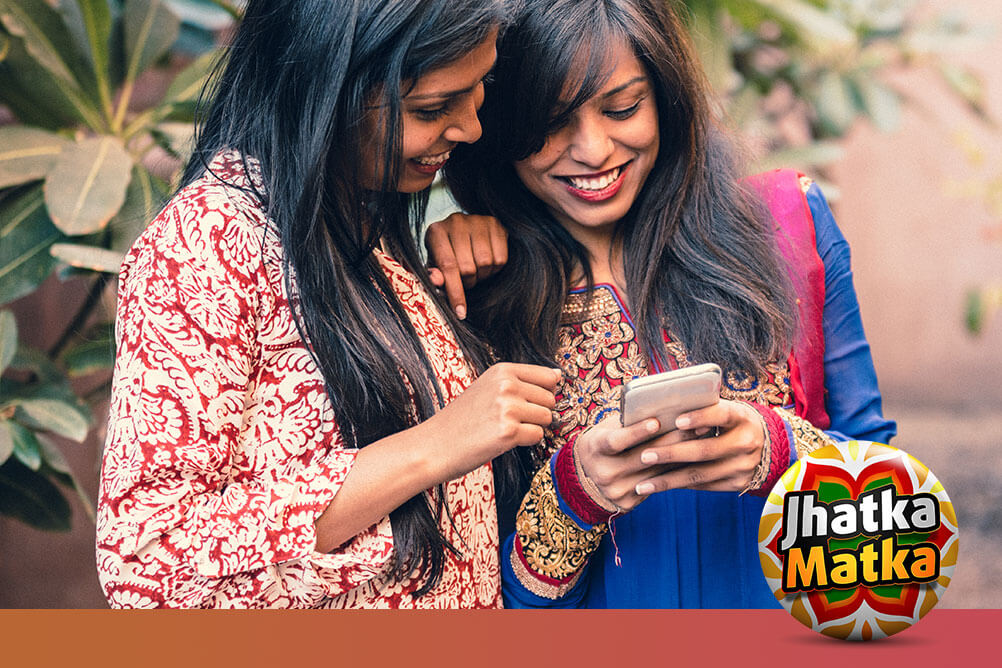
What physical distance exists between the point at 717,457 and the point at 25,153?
4.76 ft

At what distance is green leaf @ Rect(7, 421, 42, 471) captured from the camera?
1756 millimetres

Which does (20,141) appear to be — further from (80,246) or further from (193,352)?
(193,352)

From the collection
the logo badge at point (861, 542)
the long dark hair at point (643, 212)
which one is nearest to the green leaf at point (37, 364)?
the long dark hair at point (643, 212)

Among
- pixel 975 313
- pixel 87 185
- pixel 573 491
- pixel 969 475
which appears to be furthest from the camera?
pixel 969 475

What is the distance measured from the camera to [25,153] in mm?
1858

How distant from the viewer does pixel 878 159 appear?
4367 millimetres

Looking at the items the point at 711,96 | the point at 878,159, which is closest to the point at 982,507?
the point at 878,159

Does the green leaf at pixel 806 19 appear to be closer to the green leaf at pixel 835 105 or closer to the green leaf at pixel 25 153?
the green leaf at pixel 835 105

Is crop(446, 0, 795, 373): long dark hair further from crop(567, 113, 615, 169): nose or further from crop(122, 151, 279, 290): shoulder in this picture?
crop(122, 151, 279, 290): shoulder

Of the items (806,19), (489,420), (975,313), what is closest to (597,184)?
(489,420)

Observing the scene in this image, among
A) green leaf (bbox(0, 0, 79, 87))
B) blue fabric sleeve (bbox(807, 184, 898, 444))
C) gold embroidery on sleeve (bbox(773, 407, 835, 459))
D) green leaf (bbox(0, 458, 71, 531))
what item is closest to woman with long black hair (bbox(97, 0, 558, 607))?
gold embroidery on sleeve (bbox(773, 407, 835, 459))

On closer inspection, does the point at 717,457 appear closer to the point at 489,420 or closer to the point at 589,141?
the point at 489,420

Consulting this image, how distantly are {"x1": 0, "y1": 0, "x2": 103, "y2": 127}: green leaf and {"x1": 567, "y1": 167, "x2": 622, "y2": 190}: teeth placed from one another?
1.18 m

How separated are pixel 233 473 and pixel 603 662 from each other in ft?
1.54
